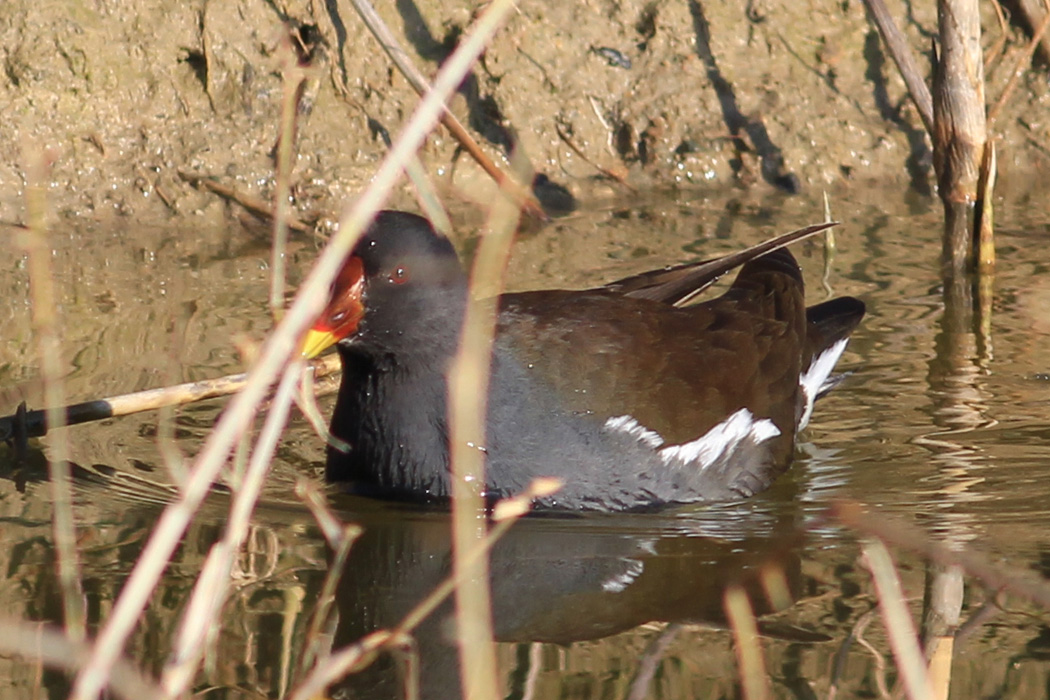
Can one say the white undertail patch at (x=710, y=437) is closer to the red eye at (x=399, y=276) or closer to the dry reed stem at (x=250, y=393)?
the red eye at (x=399, y=276)

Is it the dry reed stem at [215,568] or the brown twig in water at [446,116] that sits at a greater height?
the brown twig in water at [446,116]

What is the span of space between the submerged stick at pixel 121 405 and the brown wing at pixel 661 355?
1.92ft

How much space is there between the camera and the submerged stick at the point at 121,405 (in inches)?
149

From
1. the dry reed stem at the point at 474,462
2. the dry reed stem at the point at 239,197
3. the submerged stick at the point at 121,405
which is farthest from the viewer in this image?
the dry reed stem at the point at 239,197

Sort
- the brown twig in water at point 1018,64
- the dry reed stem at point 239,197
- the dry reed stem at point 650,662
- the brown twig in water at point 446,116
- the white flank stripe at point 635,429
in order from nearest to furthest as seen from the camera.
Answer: the dry reed stem at point 650,662, the white flank stripe at point 635,429, the brown twig in water at point 446,116, the brown twig in water at point 1018,64, the dry reed stem at point 239,197

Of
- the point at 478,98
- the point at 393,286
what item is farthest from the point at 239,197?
the point at 393,286

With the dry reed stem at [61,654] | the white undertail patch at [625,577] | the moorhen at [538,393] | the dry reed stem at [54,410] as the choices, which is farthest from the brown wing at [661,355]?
the dry reed stem at [61,654]

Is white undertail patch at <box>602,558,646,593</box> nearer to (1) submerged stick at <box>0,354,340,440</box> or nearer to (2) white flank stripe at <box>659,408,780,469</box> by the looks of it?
(2) white flank stripe at <box>659,408,780,469</box>

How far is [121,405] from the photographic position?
3779mm

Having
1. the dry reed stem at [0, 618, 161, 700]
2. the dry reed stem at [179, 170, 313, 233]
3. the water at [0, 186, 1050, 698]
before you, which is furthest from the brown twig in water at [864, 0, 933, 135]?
the dry reed stem at [0, 618, 161, 700]

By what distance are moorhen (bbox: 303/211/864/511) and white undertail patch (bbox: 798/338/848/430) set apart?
0.34 m

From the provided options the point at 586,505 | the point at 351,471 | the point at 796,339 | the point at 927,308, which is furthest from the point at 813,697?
the point at 927,308

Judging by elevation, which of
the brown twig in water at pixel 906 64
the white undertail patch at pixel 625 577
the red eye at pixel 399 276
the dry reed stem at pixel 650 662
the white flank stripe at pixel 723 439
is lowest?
the dry reed stem at pixel 650 662

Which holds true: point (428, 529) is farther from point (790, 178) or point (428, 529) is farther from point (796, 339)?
point (790, 178)
